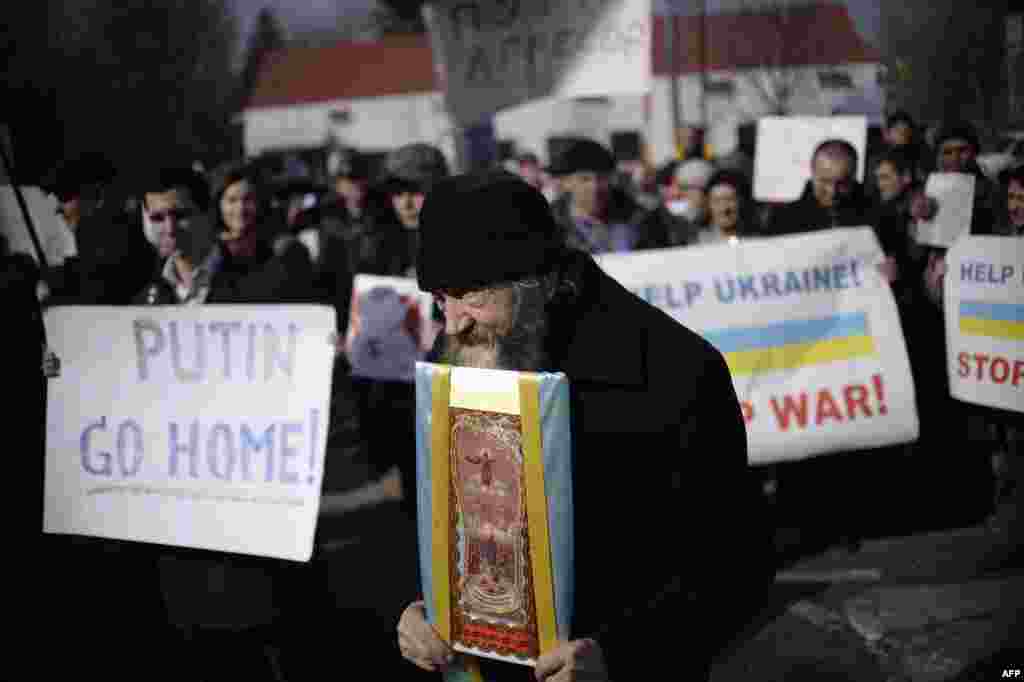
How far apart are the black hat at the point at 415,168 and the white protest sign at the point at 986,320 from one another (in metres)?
2.64

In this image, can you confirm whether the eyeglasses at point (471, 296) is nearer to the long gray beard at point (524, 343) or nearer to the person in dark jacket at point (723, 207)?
the long gray beard at point (524, 343)

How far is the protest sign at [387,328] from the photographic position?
5.57m

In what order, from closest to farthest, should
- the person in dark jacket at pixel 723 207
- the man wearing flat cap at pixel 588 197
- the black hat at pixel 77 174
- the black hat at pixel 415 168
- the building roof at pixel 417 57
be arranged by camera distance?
1. the black hat at pixel 77 174
2. the man wearing flat cap at pixel 588 197
3. the black hat at pixel 415 168
4. the person in dark jacket at pixel 723 207
5. the building roof at pixel 417 57

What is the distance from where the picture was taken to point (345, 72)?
57.8 m

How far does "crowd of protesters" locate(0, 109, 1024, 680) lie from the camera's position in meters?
3.96

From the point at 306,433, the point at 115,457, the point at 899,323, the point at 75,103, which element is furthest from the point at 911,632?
the point at 75,103

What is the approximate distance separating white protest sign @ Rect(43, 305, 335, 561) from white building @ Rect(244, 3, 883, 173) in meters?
35.1

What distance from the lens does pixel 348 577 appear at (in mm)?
5375

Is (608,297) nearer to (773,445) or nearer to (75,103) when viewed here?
(773,445)

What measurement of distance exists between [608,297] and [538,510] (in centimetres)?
41

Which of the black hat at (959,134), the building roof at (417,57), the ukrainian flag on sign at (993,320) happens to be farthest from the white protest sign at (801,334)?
the building roof at (417,57)

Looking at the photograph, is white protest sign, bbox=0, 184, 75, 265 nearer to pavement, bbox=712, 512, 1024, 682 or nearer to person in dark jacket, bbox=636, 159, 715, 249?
person in dark jacket, bbox=636, 159, 715, 249

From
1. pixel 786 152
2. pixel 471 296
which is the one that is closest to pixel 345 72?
pixel 786 152

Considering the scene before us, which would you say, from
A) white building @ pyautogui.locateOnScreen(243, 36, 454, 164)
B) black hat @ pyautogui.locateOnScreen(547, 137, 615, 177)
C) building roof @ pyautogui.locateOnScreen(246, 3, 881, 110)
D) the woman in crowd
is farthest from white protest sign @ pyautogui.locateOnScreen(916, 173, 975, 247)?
white building @ pyautogui.locateOnScreen(243, 36, 454, 164)
